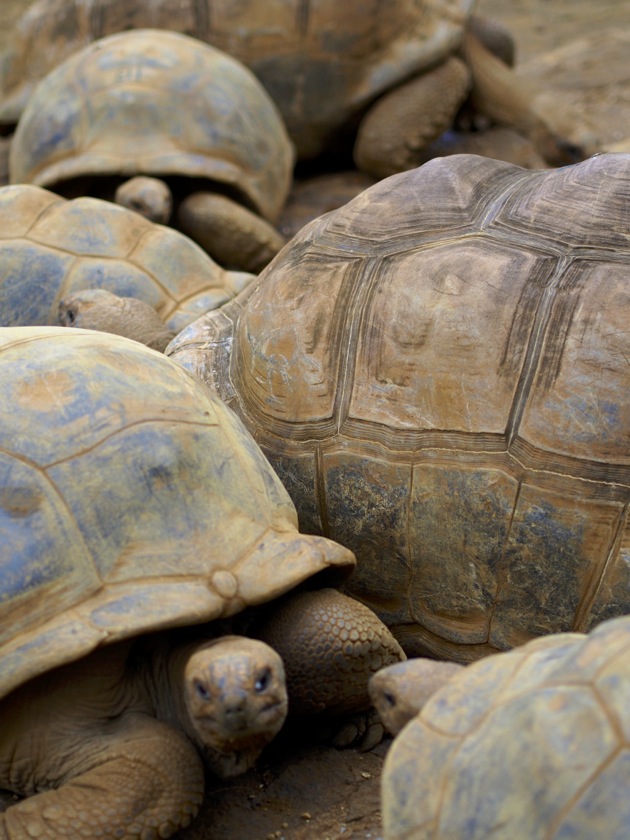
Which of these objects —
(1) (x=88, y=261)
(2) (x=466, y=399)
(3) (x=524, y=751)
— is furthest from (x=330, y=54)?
(3) (x=524, y=751)

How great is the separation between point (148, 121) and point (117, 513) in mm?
2971

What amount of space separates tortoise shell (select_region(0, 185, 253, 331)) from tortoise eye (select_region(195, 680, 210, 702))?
69.4 inches

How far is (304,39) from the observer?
547 cm

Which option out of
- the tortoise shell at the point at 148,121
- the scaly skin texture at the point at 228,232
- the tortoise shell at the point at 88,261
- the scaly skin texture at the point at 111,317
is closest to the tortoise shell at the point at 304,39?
the tortoise shell at the point at 148,121

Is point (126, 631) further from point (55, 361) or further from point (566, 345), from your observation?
point (566, 345)

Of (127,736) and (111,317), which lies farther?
(111,317)

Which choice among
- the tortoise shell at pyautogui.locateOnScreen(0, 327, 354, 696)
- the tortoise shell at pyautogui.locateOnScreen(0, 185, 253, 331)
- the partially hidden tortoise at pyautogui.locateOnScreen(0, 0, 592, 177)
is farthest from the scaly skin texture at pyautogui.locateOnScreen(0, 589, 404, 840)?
the partially hidden tortoise at pyautogui.locateOnScreen(0, 0, 592, 177)

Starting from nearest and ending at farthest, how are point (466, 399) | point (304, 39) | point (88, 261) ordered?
point (466, 399), point (88, 261), point (304, 39)

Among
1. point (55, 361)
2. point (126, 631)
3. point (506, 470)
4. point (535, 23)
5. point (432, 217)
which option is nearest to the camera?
point (126, 631)

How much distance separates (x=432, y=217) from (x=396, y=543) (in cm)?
72

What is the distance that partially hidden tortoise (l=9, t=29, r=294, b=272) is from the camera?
449 cm

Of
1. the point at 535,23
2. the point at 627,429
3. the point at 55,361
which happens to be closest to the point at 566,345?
the point at 627,429

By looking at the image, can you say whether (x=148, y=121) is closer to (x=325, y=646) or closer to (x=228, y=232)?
(x=228, y=232)

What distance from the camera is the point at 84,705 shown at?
1.96 metres
